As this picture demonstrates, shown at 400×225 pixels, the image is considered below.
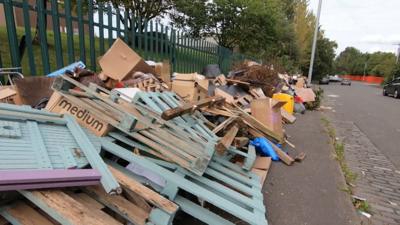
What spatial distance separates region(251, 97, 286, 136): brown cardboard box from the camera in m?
4.27

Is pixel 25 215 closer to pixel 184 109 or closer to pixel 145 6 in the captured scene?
pixel 184 109

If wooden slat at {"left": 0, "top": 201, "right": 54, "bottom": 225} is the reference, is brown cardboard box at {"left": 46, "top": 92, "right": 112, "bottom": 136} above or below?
above

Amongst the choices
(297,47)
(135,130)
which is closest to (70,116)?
(135,130)

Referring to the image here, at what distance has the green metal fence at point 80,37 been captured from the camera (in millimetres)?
3242

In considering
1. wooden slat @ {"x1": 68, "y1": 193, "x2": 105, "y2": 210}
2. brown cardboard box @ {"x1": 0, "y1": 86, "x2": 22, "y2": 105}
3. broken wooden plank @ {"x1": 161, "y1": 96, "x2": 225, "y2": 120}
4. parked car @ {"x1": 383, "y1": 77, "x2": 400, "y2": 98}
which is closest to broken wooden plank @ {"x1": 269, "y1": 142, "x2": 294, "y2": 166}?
broken wooden plank @ {"x1": 161, "y1": 96, "x2": 225, "y2": 120}

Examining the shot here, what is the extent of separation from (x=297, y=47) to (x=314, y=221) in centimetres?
2589

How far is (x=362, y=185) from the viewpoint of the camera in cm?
342

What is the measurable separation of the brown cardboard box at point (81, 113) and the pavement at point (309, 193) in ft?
5.55

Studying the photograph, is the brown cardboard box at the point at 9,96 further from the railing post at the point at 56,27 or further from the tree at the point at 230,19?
the tree at the point at 230,19

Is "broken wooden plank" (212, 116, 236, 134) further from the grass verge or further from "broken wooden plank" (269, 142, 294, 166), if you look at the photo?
the grass verge

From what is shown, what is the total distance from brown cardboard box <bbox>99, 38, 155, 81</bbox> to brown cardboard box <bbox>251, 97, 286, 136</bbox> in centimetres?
209

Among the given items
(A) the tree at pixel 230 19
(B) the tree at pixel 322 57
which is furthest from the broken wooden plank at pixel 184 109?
(B) the tree at pixel 322 57

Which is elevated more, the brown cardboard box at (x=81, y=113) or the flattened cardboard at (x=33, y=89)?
the flattened cardboard at (x=33, y=89)

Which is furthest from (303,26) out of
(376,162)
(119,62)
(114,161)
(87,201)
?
(87,201)
